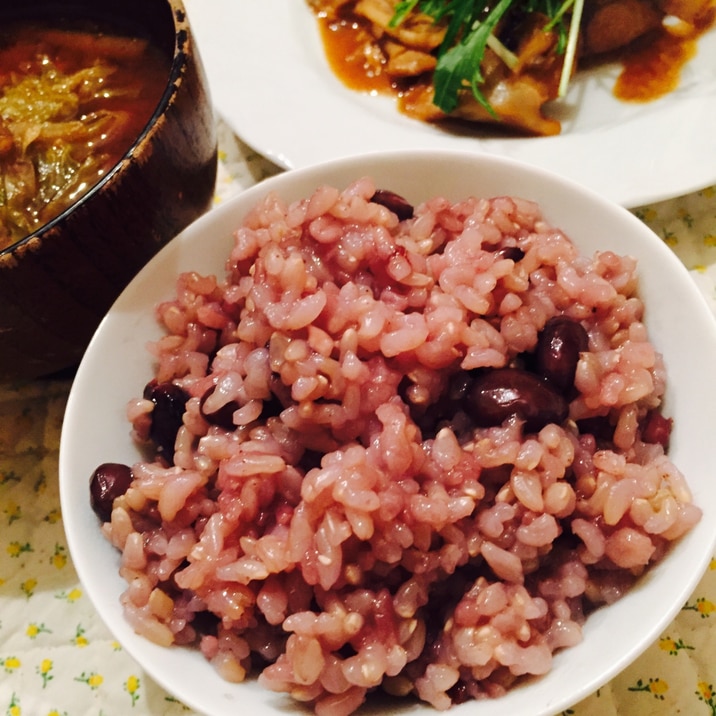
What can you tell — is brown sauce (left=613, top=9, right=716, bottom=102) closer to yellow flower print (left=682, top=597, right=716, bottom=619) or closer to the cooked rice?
the cooked rice

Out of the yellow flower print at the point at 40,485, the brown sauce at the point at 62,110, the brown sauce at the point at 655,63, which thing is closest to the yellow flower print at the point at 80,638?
the yellow flower print at the point at 40,485

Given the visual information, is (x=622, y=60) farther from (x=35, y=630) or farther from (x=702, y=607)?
(x=35, y=630)

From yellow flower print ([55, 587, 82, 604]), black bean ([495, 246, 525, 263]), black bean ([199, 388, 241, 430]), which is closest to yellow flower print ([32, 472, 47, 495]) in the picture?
yellow flower print ([55, 587, 82, 604])

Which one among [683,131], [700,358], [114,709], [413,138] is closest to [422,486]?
[700,358]

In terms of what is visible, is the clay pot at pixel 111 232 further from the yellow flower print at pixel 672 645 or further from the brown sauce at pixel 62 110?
the yellow flower print at pixel 672 645

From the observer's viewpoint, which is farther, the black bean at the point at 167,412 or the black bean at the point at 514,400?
the black bean at the point at 167,412

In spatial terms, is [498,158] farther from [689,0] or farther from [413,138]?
[689,0]
